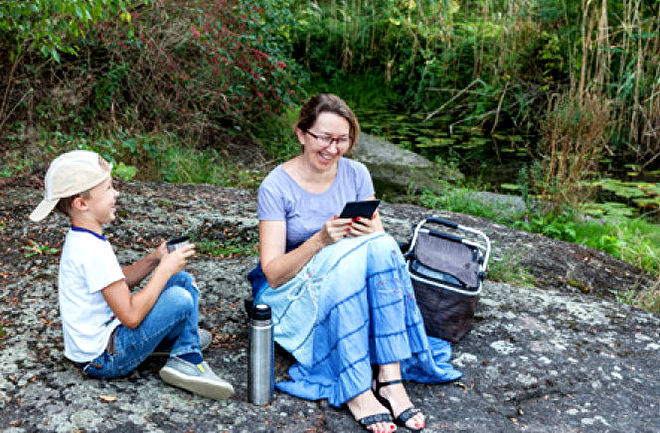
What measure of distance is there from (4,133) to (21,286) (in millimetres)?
3215

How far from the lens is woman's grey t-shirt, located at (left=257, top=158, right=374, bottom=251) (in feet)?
8.78

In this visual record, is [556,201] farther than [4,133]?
No

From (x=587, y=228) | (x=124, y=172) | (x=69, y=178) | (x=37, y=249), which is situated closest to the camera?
(x=69, y=178)

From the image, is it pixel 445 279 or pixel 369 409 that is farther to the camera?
pixel 445 279

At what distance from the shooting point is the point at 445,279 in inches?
115

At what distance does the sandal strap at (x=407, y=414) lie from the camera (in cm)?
237

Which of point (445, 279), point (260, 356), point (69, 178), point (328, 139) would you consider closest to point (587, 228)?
point (445, 279)

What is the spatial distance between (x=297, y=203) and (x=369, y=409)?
2.89 feet

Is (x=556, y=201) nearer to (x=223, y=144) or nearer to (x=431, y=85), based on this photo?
(x=223, y=144)

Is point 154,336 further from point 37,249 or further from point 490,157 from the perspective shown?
point 490,157

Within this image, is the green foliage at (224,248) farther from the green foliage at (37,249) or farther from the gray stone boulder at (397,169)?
the gray stone boulder at (397,169)

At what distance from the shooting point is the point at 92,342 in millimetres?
2287

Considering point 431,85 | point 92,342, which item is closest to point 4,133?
point 92,342

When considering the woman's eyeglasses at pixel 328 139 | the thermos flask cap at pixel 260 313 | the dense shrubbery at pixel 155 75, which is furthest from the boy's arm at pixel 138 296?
the dense shrubbery at pixel 155 75
